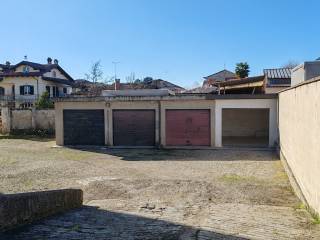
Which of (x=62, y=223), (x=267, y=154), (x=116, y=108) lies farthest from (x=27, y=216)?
(x=116, y=108)

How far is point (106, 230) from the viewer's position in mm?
5992

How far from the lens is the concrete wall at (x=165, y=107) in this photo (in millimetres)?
20500

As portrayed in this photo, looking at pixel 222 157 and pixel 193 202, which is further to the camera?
pixel 222 157

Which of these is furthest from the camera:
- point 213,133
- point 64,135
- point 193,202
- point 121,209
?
point 64,135

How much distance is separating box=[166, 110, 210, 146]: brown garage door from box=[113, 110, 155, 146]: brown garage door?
1.07 metres

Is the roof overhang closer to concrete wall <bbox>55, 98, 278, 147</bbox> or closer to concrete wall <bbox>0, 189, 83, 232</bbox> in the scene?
concrete wall <bbox>55, 98, 278, 147</bbox>

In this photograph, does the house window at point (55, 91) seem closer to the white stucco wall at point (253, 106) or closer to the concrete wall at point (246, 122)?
the concrete wall at point (246, 122)

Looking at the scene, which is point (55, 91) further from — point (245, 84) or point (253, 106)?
point (253, 106)

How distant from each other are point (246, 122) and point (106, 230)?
22.1m

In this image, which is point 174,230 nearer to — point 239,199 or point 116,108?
point 239,199

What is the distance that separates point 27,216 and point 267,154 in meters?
14.7

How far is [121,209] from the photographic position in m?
8.26

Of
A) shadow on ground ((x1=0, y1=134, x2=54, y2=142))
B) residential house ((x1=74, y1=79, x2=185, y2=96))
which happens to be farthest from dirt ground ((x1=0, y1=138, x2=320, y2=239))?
residential house ((x1=74, y1=79, x2=185, y2=96))

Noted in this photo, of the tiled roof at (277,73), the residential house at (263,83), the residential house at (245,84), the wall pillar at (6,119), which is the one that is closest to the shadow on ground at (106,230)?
the residential house at (263,83)
